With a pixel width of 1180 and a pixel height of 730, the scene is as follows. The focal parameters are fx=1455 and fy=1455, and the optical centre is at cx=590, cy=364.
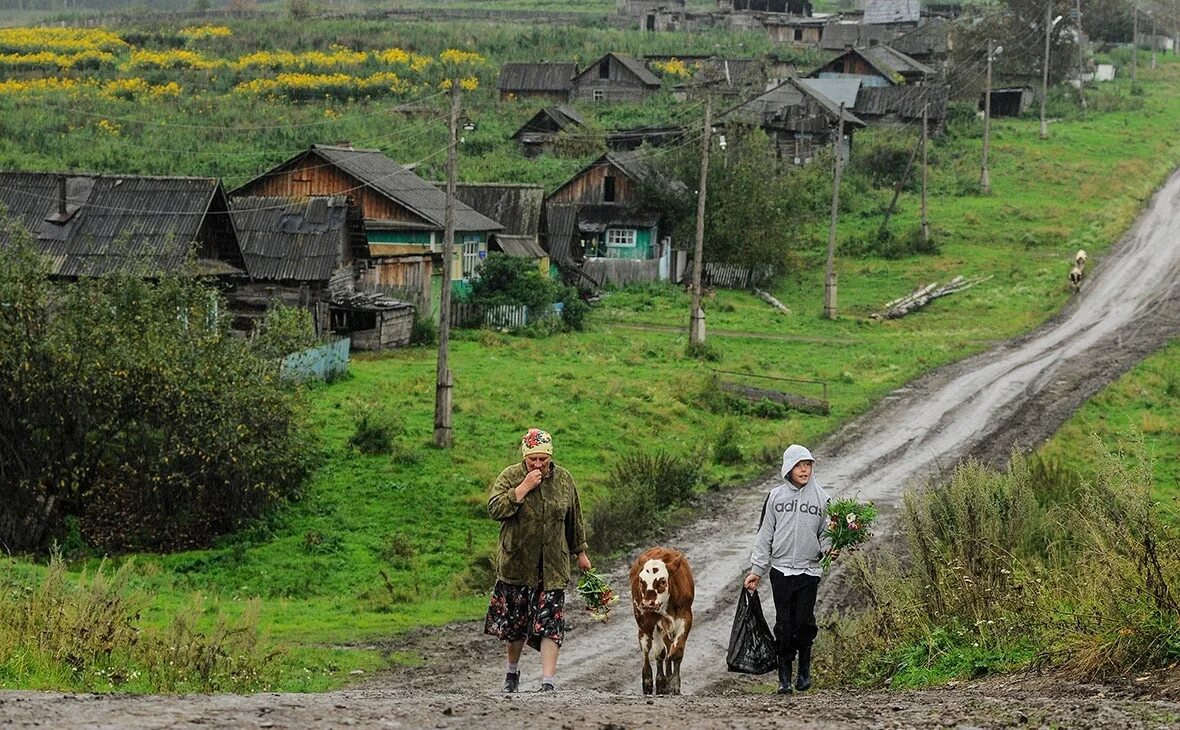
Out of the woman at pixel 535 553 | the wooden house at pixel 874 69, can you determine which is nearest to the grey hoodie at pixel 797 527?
the woman at pixel 535 553

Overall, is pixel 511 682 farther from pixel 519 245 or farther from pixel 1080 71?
pixel 1080 71

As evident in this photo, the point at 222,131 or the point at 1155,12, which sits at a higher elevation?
the point at 1155,12

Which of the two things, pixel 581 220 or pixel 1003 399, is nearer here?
pixel 1003 399

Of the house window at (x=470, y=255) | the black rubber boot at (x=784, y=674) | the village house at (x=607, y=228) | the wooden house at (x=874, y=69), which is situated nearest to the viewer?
the black rubber boot at (x=784, y=674)

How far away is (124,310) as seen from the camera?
21656 mm

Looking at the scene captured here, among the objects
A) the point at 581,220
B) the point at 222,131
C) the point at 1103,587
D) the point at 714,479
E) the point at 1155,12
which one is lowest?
the point at 714,479

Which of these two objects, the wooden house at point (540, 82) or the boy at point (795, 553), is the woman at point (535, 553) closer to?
the boy at point (795, 553)

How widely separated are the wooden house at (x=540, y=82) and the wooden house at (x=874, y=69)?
582 inches

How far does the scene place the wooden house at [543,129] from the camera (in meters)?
74.5

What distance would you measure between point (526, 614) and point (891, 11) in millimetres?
114396

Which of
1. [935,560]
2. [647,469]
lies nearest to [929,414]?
[647,469]

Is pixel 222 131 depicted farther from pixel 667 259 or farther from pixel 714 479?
pixel 714 479

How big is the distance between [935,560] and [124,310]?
13.8 metres

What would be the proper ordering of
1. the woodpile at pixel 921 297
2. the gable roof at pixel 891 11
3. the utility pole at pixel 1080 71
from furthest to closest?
the gable roof at pixel 891 11
the utility pole at pixel 1080 71
the woodpile at pixel 921 297
